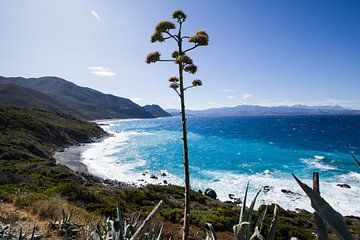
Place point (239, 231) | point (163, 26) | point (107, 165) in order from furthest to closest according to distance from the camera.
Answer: point (107, 165)
point (163, 26)
point (239, 231)

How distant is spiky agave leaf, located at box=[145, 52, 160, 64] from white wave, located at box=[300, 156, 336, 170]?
1549 inches

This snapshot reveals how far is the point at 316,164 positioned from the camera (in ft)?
132

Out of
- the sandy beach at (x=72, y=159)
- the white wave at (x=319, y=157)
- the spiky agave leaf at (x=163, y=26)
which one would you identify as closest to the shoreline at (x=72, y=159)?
the sandy beach at (x=72, y=159)

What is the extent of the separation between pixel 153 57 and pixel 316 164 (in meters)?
42.6

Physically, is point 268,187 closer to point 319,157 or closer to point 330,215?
point 319,157

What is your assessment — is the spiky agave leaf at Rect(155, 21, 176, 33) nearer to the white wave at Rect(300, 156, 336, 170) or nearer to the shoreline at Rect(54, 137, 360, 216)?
the shoreline at Rect(54, 137, 360, 216)

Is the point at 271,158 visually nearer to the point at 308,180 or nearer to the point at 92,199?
the point at 308,180

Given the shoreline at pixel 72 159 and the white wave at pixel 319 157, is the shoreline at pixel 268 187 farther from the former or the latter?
the white wave at pixel 319 157

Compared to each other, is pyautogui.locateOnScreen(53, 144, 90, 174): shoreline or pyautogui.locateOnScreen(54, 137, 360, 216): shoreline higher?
pyautogui.locateOnScreen(53, 144, 90, 174): shoreline

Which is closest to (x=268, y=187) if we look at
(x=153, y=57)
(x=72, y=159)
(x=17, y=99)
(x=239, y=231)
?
(x=153, y=57)

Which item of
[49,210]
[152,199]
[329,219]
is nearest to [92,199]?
[152,199]

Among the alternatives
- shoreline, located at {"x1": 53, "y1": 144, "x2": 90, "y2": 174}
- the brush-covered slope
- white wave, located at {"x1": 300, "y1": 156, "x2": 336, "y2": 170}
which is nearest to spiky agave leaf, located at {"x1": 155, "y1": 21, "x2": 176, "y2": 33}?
the brush-covered slope

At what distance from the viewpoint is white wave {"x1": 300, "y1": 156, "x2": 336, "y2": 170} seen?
37.9 m

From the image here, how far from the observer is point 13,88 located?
147 m
